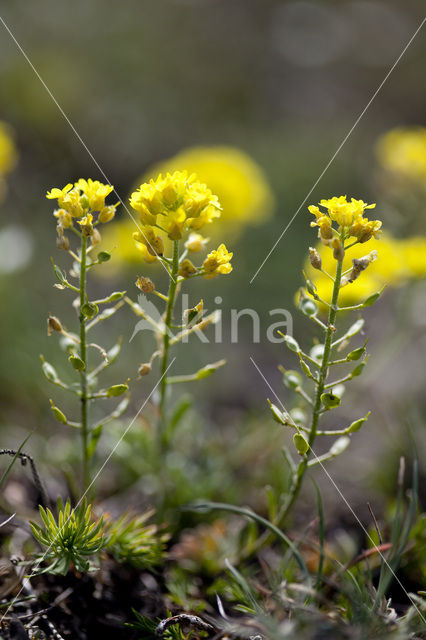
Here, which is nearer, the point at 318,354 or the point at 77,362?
the point at 77,362

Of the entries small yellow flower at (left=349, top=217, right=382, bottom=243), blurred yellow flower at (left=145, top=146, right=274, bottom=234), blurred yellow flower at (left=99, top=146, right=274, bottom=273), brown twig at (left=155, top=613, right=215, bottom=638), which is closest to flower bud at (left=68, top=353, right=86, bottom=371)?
brown twig at (left=155, top=613, right=215, bottom=638)

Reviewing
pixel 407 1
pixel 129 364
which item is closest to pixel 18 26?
pixel 129 364

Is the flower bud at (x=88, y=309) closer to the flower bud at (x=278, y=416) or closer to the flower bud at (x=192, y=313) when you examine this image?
the flower bud at (x=192, y=313)

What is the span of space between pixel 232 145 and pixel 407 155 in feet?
12.1

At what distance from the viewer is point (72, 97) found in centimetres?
681

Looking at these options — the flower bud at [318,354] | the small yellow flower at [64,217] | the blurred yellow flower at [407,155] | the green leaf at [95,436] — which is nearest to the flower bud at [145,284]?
the small yellow flower at [64,217]

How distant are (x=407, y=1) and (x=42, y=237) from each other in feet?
32.2

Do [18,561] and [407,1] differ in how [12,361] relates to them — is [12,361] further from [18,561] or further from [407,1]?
[407,1]

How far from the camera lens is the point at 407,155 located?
355cm

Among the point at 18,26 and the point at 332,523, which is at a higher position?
the point at 18,26

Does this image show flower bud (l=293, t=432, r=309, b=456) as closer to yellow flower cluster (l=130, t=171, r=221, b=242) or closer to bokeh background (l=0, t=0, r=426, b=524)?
yellow flower cluster (l=130, t=171, r=221, b=242)

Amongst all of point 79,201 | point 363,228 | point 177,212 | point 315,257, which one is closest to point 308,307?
point 315,257

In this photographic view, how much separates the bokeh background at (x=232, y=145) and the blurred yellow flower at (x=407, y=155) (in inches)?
4.5

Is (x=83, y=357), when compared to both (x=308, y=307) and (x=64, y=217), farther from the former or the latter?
(x=308, y=307)
